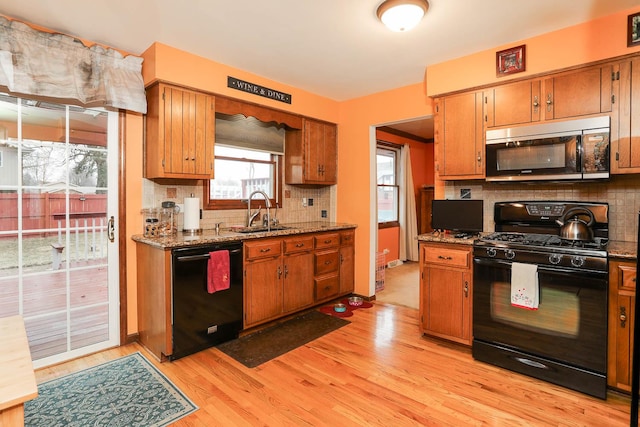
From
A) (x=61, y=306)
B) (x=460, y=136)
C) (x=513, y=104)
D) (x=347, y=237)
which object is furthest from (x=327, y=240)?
(x=61, y=306)

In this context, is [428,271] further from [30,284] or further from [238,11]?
[30,284]

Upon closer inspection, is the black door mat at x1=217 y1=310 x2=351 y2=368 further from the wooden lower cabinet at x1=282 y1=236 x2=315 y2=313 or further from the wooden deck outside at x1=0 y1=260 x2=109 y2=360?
the wooden deck outside at x1=0 y1=260 x2=109 y2=360

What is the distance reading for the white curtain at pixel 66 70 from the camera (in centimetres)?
230

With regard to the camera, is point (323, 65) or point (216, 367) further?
point (323, 65)

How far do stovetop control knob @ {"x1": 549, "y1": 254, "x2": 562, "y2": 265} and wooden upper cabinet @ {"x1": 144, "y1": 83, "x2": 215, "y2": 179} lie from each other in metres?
2.90

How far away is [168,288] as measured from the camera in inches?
103

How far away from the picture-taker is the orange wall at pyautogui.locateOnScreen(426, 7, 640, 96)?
241cm

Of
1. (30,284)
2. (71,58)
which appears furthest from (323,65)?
(30,284)

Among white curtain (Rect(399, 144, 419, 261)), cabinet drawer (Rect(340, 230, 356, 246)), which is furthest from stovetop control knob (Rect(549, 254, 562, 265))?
white curtain (Rect(399, 144, 419, 261))

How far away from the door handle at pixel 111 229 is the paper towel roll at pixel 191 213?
58 cm

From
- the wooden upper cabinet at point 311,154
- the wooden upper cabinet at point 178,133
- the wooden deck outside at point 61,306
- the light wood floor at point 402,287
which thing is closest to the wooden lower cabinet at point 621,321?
the light wood floor at point 402,287

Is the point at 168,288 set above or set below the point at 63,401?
above

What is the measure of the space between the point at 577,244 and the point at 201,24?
3.24 m

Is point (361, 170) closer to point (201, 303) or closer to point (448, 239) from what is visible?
→ point (448, 239)
